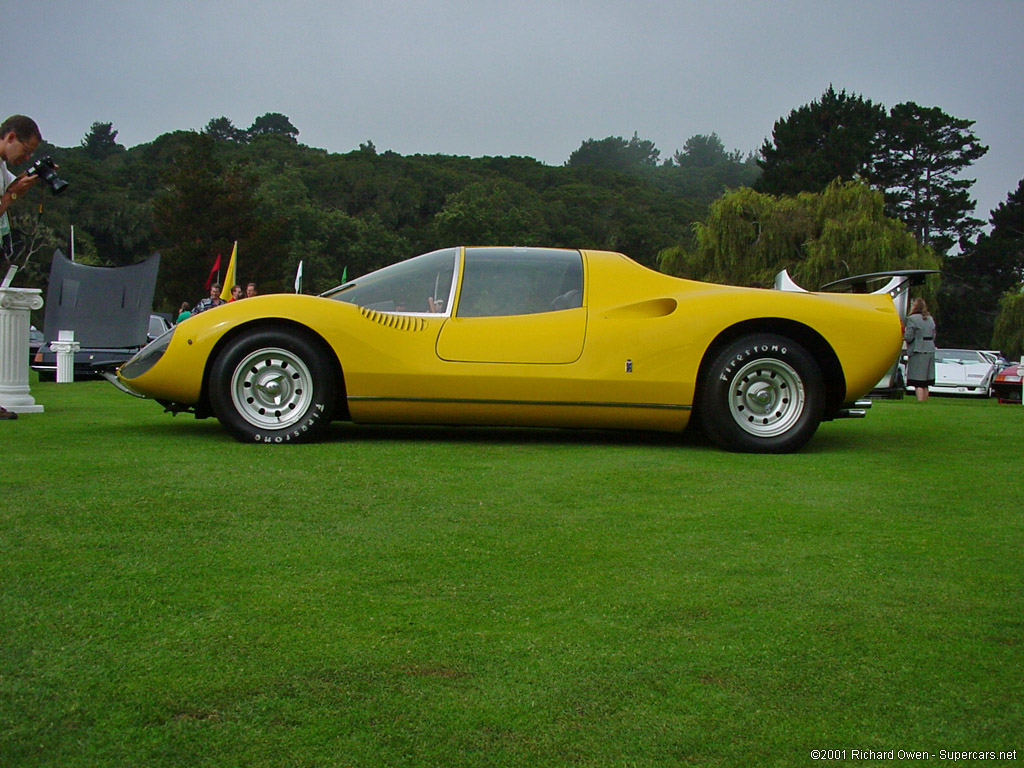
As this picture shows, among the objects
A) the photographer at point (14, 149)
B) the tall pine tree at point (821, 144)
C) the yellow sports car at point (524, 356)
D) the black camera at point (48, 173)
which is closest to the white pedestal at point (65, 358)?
the black camera at point (48, 173)

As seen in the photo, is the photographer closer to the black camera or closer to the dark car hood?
the black camera

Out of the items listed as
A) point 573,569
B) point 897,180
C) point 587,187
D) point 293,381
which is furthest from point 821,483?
point 587,187

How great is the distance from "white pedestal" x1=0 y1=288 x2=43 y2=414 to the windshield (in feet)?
11.4

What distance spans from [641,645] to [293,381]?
4221 millimetres

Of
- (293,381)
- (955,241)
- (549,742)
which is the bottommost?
(549,742)

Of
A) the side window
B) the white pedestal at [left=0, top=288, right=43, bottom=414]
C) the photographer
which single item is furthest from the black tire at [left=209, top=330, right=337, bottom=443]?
the white pedestal at [left=0, top=288, right=43, bottom=414]

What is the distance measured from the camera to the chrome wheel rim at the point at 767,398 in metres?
6.51

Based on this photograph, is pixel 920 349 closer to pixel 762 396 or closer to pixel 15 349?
pixel 762 396

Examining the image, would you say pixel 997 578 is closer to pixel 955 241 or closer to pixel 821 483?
pixel 821 483

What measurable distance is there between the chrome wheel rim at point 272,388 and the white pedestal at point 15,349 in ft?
10.0

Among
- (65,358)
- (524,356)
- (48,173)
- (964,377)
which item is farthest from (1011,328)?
(48,173)

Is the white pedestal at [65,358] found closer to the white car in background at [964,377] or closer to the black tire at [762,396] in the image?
the black tire at [762,396]

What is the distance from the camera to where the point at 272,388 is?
634cm

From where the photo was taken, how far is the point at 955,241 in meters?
70.8
